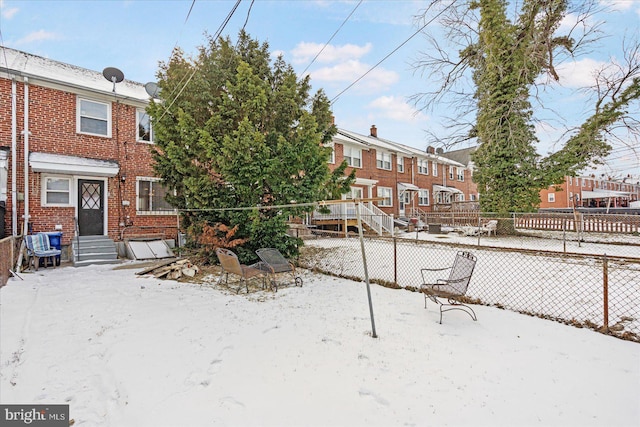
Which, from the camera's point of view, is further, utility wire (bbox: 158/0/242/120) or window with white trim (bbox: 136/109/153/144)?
window with white trim (bbox: 136/109/153/144)

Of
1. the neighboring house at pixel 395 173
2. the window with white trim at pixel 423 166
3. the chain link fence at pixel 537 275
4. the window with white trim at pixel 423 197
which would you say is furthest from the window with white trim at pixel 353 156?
the chain link fence at pixel 537 275

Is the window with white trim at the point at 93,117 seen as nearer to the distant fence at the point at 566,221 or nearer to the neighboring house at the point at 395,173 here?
the neighboring house at the point at 395,173

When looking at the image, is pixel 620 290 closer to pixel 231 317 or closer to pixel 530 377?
pixel 530 377

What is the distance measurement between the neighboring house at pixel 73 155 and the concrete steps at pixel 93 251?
677 mm

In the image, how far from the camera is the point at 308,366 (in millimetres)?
3457

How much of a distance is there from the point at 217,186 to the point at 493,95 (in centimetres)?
1453

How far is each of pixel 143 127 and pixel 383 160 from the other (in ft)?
56.9

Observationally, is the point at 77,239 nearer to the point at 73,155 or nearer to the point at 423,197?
the point at 73,155

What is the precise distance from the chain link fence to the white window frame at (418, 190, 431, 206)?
51.7 ft

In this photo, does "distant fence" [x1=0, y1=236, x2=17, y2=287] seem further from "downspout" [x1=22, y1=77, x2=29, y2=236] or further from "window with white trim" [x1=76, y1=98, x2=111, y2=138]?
"window with white trim" [x1=76, y1=98, x2=111, y2=138]

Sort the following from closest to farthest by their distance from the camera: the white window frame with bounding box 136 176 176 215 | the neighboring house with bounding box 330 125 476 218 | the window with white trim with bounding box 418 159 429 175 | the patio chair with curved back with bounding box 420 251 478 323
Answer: the patio chair with curved back with bounding box 420 251 478 323 < the white window frame with bounding box 136 176 176 215 < the neighboring house with bounding box 330 125 476 218 < the window with white trim with bounding box 418 159 429 175

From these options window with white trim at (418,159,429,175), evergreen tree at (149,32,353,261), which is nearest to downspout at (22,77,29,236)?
evergreen tree at (149,32,353,261)

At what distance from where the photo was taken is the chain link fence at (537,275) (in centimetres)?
486

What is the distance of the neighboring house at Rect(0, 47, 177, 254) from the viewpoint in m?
9.84
